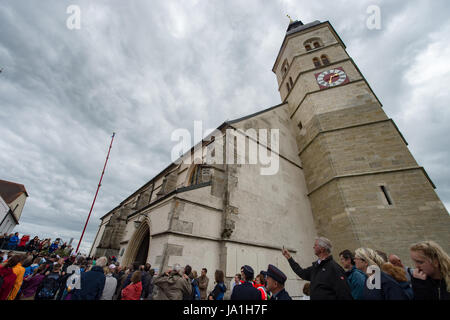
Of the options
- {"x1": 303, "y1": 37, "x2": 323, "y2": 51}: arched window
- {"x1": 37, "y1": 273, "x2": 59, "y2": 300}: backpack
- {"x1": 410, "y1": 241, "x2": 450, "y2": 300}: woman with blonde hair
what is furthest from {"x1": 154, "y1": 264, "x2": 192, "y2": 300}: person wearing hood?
{"x1": 303, "y1": 37, "x2": 323, "y2": 51}: arched window

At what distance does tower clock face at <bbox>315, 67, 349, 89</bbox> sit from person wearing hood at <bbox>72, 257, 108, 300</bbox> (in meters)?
13.8

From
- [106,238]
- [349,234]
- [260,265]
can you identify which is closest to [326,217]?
[349,234]

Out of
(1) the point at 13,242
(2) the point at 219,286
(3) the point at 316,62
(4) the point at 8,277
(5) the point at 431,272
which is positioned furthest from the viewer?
(3) the point at 316,62

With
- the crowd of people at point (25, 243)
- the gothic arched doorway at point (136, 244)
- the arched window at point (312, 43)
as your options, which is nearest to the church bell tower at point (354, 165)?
the arched window at point (312, 43)

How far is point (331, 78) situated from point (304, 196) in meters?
7.84

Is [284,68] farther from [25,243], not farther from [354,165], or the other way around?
[25,243]

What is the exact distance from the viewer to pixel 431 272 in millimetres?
1692

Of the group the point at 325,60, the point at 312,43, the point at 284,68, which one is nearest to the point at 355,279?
the point at 325,60

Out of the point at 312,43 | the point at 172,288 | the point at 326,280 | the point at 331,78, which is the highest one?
the point at 312,43

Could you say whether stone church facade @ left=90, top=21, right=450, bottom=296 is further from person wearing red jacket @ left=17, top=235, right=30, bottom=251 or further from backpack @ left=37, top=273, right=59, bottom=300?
person wearing red jacket @ left=17, top=235, right=30, bottom=251

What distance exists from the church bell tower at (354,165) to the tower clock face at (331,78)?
55 millimetres

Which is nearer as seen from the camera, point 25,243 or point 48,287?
point 48,287
